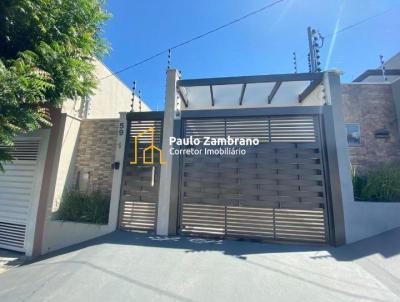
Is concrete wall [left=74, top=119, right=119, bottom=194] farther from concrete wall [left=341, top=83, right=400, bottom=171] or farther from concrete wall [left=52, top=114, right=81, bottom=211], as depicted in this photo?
concrete wall [left=341, top=83, right=400, bottom=171]

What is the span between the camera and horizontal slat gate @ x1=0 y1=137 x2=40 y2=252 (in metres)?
6.34

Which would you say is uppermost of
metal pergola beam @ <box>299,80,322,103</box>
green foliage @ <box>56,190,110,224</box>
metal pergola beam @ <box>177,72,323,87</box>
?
metal pergola beam @ <box>299,80,322,103</box>

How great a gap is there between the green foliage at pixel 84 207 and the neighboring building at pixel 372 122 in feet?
25.0

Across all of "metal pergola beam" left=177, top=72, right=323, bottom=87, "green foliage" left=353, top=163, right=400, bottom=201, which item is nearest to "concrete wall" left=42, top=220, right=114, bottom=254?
"metal pergola beam" left=177, top=72, right=323, bottom=87

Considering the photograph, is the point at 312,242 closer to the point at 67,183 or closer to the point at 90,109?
the point at 67,183

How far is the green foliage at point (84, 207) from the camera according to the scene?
18.9 feet

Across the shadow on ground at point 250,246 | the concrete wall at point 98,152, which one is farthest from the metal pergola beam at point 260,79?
the shadow on ground at point 250,246

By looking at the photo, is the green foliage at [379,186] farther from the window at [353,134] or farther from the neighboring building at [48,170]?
the neighboring building at [48,170]

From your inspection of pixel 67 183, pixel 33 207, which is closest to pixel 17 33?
pixel 67 183

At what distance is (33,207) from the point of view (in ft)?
20.3

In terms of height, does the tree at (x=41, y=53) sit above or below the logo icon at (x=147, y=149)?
above

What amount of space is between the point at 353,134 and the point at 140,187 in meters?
6.77

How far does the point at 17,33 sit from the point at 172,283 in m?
6.09

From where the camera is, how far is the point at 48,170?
6.26 metres
